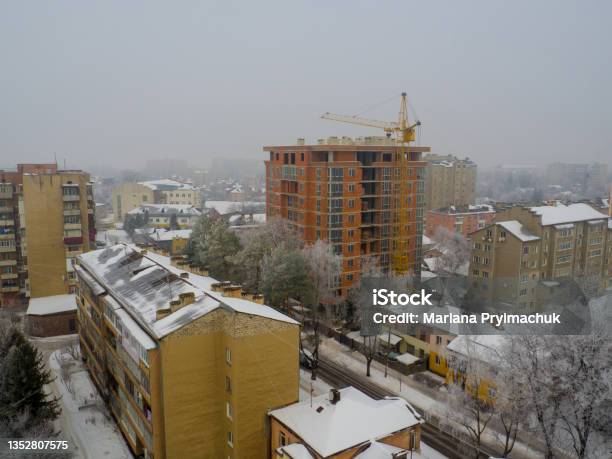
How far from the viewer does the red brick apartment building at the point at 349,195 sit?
44.8 m

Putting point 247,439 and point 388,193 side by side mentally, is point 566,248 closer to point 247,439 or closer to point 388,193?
point 388,193

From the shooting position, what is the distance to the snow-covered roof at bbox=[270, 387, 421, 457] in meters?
18.1

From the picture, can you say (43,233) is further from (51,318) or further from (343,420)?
(343,420)

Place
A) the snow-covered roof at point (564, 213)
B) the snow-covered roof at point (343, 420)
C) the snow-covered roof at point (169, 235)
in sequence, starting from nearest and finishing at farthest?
the snow-covered roof at point (343, 420) → the snow-covered roof at point (564, 213) → the snow-covered roof at point (169, 235)

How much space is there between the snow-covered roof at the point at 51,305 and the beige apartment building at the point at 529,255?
35906 millimetres

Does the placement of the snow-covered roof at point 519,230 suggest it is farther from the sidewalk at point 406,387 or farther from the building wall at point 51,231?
the building wall at point 51,231

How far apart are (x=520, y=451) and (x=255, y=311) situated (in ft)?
47.9

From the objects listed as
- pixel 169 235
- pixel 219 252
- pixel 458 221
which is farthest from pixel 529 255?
pixel 169 235

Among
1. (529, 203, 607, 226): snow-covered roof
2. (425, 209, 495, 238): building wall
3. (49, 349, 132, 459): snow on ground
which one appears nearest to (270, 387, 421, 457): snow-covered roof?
(49, 349, 132, 459): snow on ground

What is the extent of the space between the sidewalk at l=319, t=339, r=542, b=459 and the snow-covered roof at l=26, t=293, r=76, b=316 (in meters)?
22.4

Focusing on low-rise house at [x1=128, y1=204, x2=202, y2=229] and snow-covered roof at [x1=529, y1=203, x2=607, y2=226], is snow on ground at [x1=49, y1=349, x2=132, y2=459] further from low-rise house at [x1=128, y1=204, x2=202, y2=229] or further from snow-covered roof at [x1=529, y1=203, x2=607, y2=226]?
low-rise house at [x1=128, y1=204, x2=202, y2=229]

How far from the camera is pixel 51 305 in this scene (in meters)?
41.6

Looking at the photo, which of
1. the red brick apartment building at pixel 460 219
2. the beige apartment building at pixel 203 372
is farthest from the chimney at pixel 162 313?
the red brick apartment building at pixel 460 219

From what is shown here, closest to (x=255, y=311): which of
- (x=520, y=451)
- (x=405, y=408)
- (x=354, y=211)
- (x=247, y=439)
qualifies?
(x=247, y=439)
